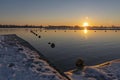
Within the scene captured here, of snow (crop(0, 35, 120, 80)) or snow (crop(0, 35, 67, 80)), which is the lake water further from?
snow (crop(0, 35, 67, 80))

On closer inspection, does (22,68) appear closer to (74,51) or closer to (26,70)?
(26,70)

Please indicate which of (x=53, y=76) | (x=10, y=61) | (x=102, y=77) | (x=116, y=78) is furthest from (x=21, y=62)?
(x=116, y=78)

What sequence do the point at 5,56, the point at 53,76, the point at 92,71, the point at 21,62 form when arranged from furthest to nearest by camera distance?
the point at 92,71
the point at 5,56
the point at 21,62
the point at 53,76

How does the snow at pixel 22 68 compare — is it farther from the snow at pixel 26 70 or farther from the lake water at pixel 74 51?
the lake water at pixel 74 51

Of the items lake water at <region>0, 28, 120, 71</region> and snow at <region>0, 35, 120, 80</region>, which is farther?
lake water at <region>0, 28, 120, 71</region>

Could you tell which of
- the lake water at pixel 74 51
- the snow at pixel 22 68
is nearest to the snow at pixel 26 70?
the snow at pixel 22 68

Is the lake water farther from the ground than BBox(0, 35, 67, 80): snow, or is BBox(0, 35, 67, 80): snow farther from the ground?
BBox(0, 35, 67, 80): snow

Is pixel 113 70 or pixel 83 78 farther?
pixel 113 70

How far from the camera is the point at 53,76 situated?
32.2 feet

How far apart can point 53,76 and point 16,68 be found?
7.03ft

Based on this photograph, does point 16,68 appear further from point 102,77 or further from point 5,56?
point 102,77

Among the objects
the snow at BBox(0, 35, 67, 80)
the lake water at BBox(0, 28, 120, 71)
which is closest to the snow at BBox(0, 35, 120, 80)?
the snow at BBox(0, 35, 67, 80)

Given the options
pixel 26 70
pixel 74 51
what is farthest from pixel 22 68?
pixel 74 51

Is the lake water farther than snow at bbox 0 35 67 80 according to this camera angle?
Yes
